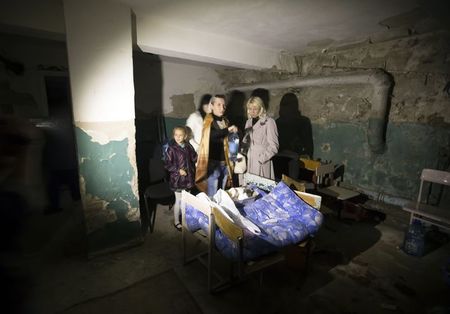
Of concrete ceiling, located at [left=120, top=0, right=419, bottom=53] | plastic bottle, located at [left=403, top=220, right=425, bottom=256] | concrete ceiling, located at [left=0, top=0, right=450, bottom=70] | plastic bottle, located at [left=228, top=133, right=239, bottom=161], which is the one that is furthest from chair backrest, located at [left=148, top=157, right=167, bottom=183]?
plastic bottle, located at [left=403, top=220, right=425, bottom=256]

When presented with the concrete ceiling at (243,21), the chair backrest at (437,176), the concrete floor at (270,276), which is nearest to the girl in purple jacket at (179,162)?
the concrete floor at (270,276)

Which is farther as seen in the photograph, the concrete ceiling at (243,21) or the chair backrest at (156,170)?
the chair backrest at (156,170)

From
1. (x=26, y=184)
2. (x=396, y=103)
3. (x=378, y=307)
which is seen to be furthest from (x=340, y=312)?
(x=396, y=103)

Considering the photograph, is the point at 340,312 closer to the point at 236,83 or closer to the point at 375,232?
the point at 375,232

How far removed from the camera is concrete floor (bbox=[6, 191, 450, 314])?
2059 mm

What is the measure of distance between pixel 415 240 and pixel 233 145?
2.49m

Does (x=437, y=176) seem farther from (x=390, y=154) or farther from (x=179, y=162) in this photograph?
(x=179, y=162)

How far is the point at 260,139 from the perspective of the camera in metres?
3.26

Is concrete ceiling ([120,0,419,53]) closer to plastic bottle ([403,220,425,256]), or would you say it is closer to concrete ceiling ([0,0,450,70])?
concrete ceiling ([0,0,450,70])

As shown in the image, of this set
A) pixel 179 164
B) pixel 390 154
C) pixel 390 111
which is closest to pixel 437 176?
pixel 390 154

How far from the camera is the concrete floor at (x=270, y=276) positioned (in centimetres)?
206

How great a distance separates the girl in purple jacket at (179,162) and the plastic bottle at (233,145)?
0.55 metres

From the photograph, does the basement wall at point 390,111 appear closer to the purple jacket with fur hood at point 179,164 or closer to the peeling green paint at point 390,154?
the peeling green paint at point 390,154

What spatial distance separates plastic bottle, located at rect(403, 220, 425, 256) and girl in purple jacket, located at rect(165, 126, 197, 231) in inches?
110
